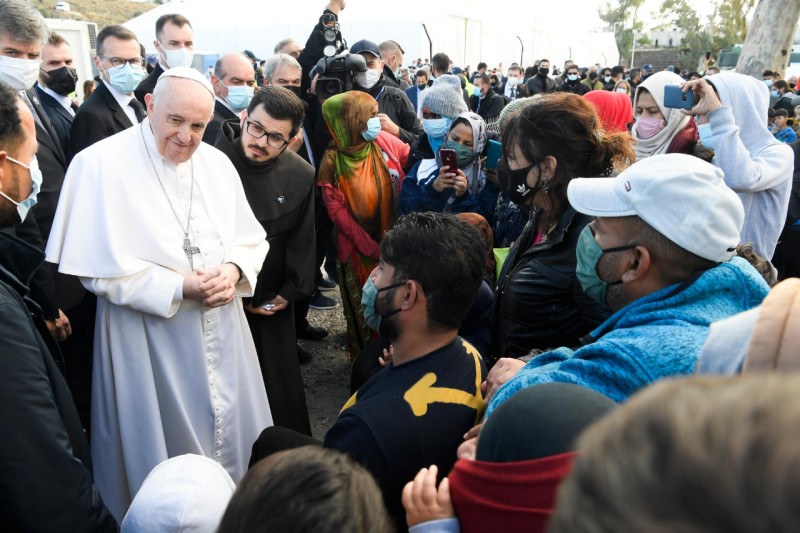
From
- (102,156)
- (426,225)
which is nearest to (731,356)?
(426,225)

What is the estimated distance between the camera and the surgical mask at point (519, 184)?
2525 mm

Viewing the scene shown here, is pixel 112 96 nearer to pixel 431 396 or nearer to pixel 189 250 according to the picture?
pixel 189 250

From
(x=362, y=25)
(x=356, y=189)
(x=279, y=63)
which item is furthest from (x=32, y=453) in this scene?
(x=362, y=25)

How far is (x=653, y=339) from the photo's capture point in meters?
1.35

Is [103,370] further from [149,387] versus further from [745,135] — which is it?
[745,135]

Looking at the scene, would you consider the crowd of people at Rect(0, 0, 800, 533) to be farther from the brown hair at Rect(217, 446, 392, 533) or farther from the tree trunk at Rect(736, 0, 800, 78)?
the tree trunk at Rect(736, 0, 800, 78)

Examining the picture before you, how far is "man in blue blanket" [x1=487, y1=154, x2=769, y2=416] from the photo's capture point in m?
1.33

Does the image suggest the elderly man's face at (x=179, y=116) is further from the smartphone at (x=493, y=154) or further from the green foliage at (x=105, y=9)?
the green foliage at (x=105, y=9)

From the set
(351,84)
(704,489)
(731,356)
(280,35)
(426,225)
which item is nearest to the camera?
(704,489)

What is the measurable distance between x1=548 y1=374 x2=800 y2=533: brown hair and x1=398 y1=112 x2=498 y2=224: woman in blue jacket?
332cm

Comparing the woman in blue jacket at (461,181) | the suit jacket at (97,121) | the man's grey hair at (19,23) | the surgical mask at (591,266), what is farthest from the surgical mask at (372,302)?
the man's grey hair at (19,23)

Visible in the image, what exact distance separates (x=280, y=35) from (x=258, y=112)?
28937 millimetres

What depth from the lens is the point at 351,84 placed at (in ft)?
17.7

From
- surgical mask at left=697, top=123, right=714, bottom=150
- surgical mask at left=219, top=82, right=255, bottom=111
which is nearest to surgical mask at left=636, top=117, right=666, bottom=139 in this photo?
surgical mask at left=697, top=123, right=714, bottom=150
